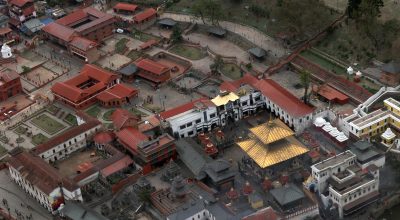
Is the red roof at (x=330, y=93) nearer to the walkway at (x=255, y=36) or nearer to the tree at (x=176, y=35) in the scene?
the walkway at (x=255, y=36)

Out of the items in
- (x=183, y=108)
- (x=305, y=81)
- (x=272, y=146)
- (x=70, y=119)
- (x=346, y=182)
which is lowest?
(x=70, y=119)

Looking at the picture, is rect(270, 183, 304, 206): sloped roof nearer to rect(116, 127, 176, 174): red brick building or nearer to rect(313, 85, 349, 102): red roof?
rect(116, 127, 176, 174): red brick building

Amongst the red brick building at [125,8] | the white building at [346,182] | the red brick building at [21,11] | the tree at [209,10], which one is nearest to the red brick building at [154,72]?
the tree at [209,10]

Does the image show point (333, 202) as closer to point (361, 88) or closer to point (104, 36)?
point (361, 88)

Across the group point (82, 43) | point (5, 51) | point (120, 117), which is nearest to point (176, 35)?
point (82, 43)

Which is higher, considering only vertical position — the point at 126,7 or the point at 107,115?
the point at 126,7

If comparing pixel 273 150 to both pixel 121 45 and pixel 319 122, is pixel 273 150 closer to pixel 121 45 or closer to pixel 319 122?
pixel 319 122
